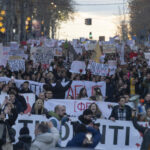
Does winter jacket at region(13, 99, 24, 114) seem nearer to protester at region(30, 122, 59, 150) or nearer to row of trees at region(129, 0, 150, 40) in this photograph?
protester at region(30, 122, 59, 150)

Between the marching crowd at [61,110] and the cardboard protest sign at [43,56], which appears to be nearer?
the marching crowd at [61,110]

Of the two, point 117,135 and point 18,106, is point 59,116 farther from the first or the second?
point 18,106

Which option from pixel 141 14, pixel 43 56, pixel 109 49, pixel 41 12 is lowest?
pixel 43 56


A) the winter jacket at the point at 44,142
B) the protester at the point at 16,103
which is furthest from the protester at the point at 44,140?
the protester at the point at 16,103

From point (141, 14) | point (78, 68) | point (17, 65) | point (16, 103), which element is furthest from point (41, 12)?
point (16, 103)

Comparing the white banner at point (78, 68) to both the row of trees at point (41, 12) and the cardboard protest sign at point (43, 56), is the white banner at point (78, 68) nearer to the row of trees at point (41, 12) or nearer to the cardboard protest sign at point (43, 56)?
the cardboard protest sign at point (43, 56)

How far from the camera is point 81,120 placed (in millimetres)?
11102

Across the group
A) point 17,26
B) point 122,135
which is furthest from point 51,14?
point 122,135

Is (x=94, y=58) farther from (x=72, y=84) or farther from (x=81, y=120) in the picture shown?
(x=81, y=120)

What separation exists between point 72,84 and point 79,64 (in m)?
2.89

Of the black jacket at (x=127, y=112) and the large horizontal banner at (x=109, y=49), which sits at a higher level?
the large horizontal banner at (x=109, y=49)

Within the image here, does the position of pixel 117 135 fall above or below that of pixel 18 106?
below

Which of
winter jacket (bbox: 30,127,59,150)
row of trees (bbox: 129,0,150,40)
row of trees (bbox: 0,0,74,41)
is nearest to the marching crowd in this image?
winter jacket (bbox: 30,127,59,150)

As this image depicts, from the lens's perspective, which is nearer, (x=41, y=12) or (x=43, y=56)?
(x=43, y=56)
